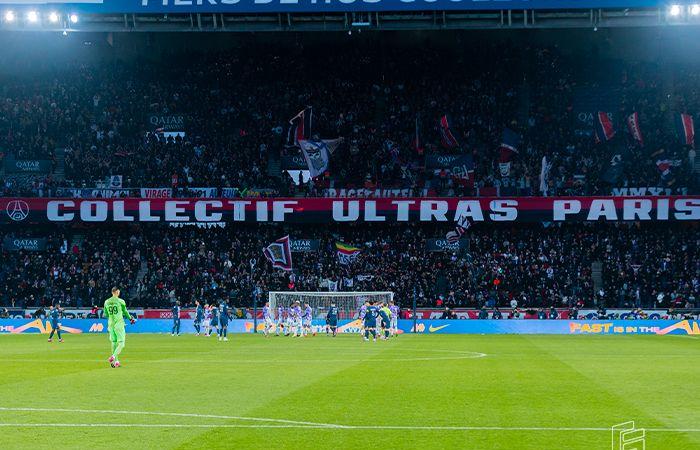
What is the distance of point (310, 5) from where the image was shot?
57.8m

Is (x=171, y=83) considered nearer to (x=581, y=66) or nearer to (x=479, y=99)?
(x=479, y=99)

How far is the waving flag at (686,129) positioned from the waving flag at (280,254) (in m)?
26.9

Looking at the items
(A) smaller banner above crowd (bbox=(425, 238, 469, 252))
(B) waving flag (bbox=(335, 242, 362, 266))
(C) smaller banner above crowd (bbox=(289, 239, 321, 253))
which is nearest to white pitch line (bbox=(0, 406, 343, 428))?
(B) waving flag (bbox=(335, 242, 362, 266))

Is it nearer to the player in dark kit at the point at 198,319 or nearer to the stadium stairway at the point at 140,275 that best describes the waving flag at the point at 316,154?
the stadium stairway at the point at 140,275

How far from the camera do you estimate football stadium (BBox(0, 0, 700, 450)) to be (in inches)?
2315

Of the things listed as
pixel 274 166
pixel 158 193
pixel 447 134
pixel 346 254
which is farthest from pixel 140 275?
pixel 447 134

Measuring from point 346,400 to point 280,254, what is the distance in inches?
1822

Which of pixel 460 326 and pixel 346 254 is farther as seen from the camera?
pixel 346 254

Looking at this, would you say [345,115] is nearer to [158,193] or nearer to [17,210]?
[158,193]

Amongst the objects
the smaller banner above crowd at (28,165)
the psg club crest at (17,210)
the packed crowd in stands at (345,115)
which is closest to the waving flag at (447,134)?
the packed crowd in stands at (345,115)

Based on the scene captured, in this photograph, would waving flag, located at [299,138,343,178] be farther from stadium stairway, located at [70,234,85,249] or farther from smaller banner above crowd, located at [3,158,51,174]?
smaller banner above crowd, located at [3,158,51,174]

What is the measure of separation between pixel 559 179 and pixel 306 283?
710 inches

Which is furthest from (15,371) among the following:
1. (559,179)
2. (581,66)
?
(581,66)

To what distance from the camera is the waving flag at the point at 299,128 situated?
230ft
